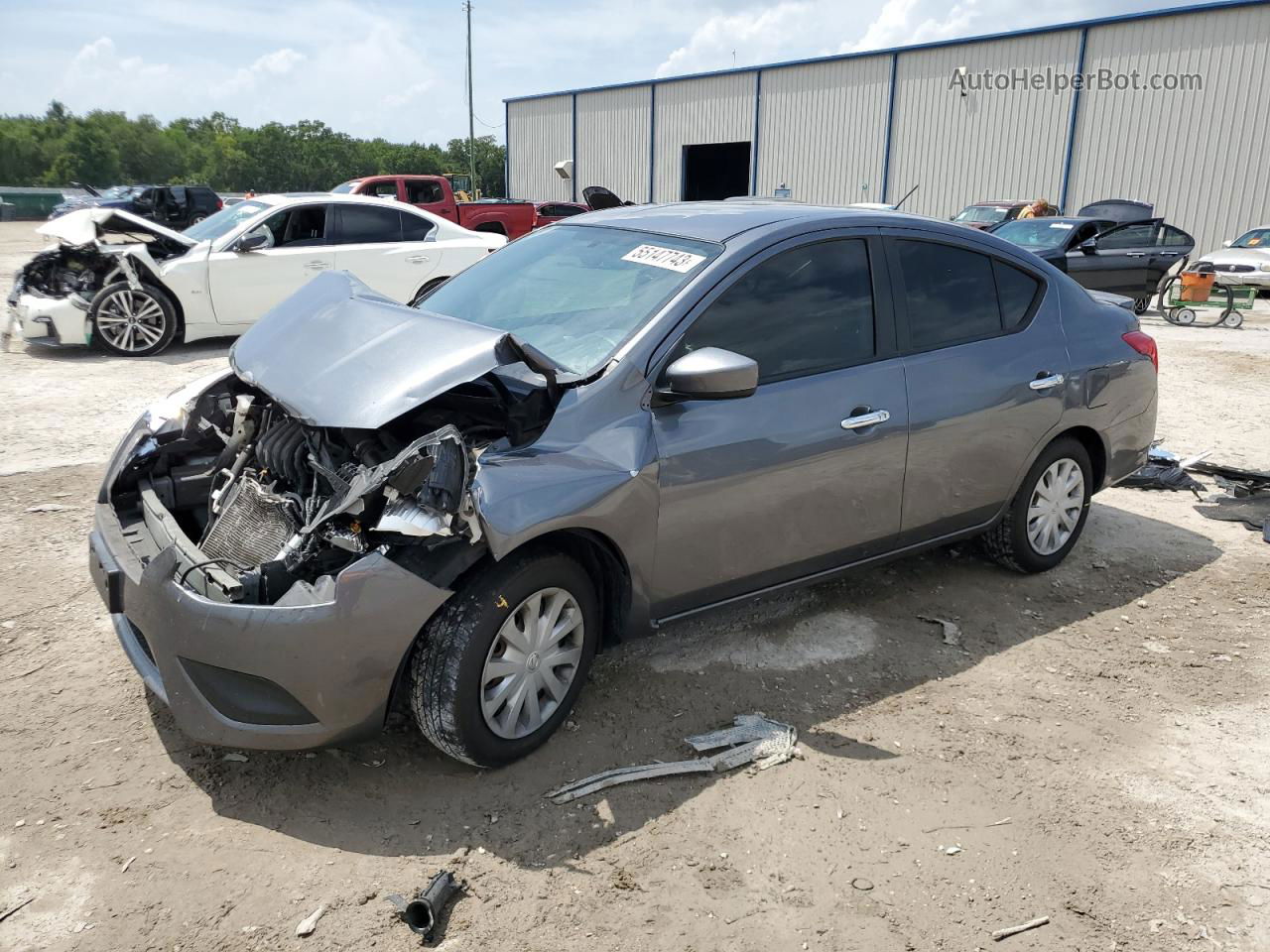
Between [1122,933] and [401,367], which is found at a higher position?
[401,367]

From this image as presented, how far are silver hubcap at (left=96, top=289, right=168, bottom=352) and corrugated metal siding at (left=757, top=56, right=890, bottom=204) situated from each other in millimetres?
22006

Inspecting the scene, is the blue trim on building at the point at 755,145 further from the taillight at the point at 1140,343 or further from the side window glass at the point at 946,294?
the side window glass at the point at 946,294

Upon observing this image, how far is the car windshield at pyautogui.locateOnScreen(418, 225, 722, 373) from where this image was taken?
135 inches

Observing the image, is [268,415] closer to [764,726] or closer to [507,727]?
[507,727]

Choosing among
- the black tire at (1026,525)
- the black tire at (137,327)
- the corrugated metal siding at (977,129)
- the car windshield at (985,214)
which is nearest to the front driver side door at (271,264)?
the black tire at (137,327)

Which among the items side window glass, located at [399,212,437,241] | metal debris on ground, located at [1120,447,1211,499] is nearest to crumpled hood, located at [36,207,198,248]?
side window glass, located at [399,212,437,241]

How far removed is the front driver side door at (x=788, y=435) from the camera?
3.33m

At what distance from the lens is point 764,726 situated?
3.42m

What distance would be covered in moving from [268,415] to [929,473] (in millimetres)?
2670

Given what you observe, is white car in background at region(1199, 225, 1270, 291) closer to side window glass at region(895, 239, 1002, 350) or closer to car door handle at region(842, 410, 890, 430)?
side window glass at region(895, 239, 1002, 350)

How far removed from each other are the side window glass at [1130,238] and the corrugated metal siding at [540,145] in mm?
24855

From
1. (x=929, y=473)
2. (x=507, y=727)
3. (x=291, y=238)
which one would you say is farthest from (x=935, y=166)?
(x=507, y=727)

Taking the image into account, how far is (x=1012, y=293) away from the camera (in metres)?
4.43

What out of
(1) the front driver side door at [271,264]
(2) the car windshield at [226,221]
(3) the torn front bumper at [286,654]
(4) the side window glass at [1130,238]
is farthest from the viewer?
(4) the side window glass at [1130,238]
